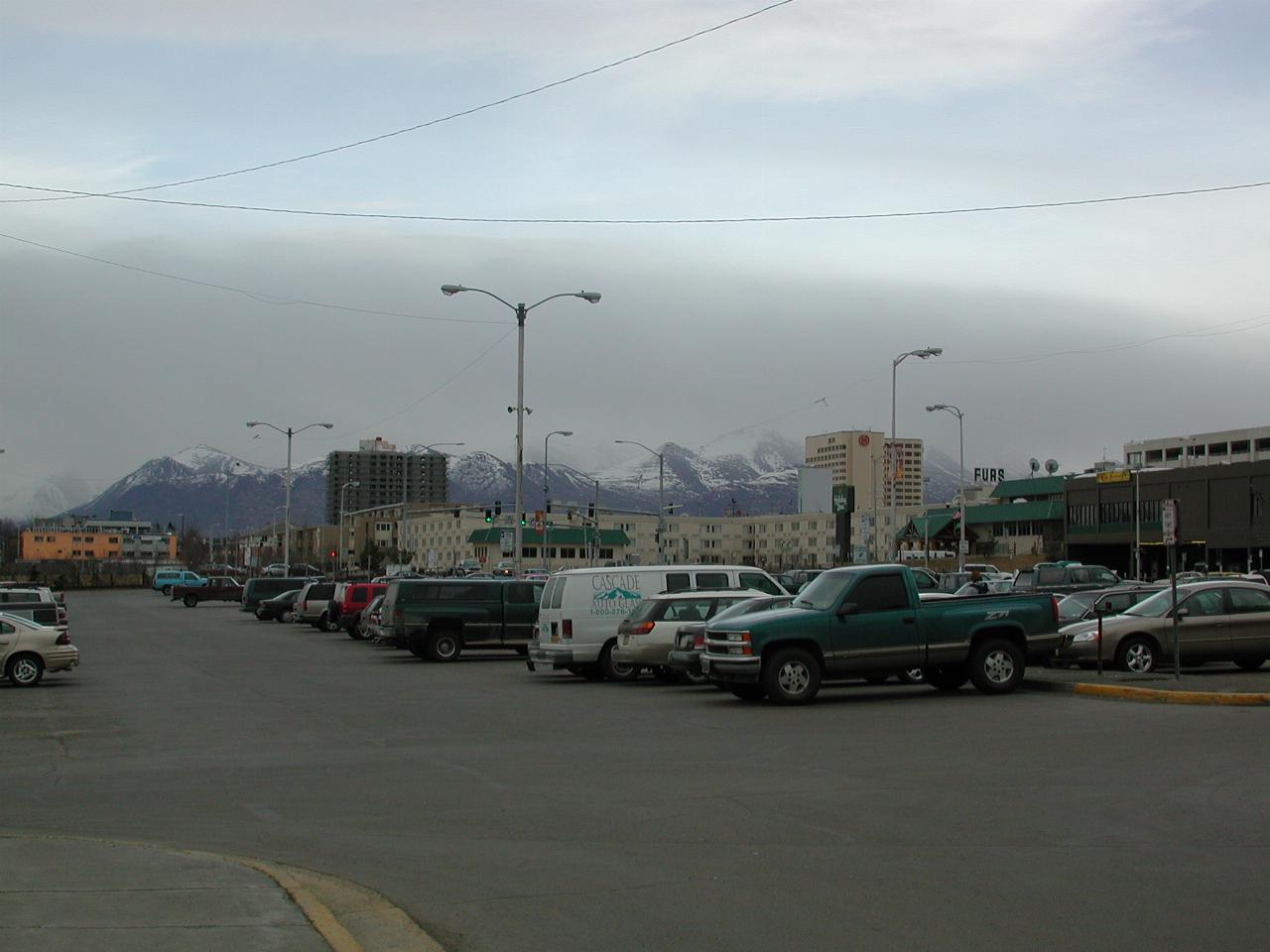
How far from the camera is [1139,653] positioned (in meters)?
22.3

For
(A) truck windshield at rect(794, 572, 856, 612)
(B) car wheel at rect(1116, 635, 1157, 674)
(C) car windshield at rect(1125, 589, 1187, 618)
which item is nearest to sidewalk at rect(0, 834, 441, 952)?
(A) truck windshield at rect(794, 572, 856, 612)

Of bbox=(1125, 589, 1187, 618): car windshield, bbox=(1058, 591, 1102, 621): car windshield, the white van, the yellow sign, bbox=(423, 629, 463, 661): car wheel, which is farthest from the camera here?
the yellow sign

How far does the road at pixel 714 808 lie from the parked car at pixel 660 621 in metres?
2.11

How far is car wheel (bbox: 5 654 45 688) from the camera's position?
24125 mm

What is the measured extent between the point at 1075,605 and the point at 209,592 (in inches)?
2367

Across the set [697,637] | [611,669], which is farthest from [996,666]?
[611,669]

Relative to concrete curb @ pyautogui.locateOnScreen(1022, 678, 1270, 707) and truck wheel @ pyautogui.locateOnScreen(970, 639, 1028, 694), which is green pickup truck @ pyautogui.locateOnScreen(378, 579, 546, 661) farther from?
concrete curb @ pyautogui.locateOnScreen(1022, 678, 1270, 707)

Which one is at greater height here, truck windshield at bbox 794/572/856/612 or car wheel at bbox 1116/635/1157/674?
truck windshield at bbox 794/572/856/612

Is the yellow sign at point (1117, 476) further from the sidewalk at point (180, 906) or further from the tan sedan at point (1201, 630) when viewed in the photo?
the sidewalk at point (180, 906)

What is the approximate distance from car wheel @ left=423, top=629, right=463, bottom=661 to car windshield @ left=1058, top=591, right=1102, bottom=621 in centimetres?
1407

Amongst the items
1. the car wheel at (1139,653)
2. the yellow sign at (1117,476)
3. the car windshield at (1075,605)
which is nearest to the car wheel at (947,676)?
the car wheel at (1139,653)

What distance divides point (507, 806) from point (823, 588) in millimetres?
9742

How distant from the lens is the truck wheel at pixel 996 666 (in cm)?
1988

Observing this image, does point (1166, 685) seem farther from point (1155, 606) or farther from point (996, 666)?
point (1155, 606)
